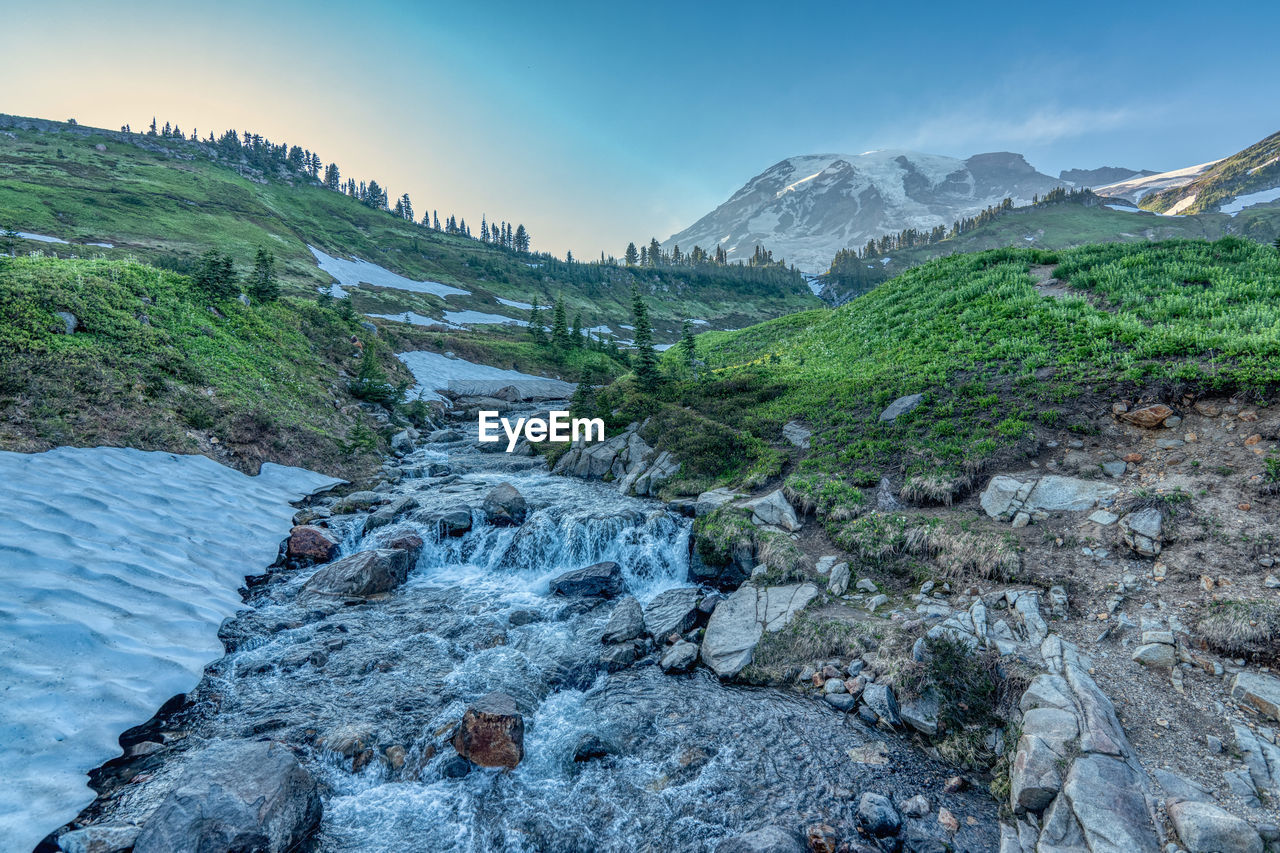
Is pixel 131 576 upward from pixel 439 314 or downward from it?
downward

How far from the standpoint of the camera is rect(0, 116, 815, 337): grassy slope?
73.6m

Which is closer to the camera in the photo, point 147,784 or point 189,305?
point 147,784

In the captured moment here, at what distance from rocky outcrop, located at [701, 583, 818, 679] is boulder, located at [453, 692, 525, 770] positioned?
4.24 metres

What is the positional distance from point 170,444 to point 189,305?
1101cm

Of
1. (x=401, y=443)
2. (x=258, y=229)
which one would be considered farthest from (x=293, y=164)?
(x=401, y=443)

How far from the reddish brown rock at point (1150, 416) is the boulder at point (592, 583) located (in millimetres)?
13722

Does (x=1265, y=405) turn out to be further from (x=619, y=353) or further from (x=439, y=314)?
(x=439, y=314)

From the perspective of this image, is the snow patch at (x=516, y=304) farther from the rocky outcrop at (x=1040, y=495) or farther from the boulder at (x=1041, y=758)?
the boulder at (x=1041, y=758)

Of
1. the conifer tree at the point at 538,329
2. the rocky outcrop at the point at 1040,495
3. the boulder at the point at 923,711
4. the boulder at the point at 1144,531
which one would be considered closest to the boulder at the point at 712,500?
the rocky outcrop at the point at 1040,495

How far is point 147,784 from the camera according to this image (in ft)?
21.3

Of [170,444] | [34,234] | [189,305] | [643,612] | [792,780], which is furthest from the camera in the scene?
[34,234]

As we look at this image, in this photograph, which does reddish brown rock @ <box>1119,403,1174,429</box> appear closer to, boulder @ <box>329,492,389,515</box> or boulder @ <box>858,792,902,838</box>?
boulder @ <box>858,792,902,838</box>

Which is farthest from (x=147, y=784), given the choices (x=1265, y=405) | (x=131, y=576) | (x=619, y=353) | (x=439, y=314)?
(x=439, y=314)

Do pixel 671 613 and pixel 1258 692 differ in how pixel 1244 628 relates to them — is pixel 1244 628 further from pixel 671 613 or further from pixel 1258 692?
pixel 671 613
